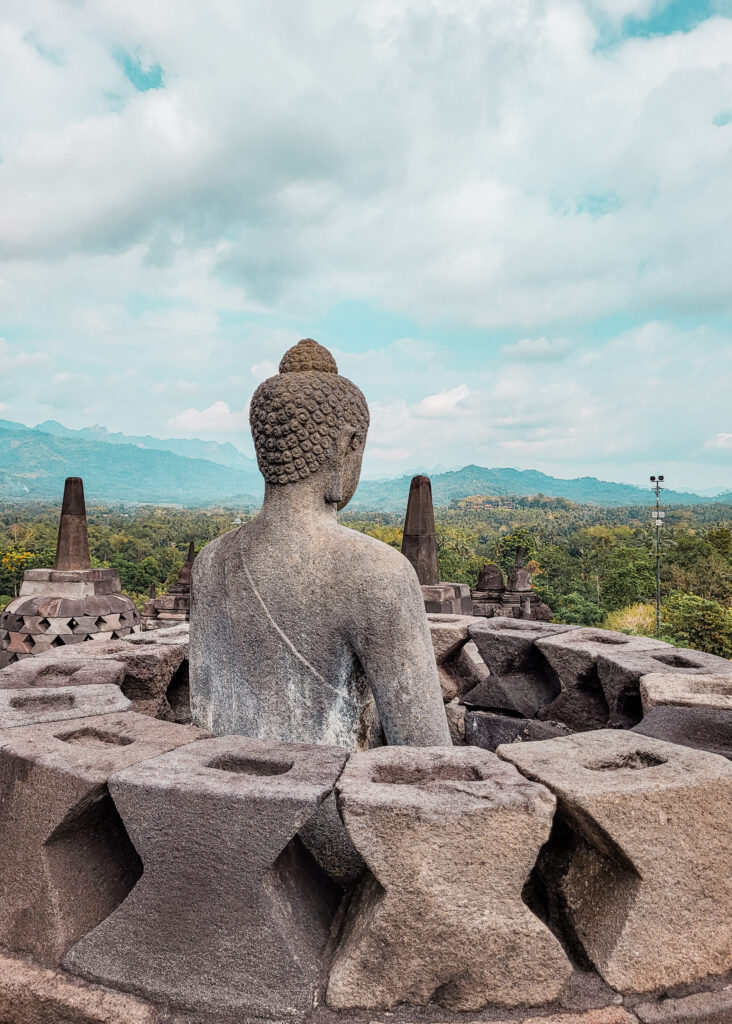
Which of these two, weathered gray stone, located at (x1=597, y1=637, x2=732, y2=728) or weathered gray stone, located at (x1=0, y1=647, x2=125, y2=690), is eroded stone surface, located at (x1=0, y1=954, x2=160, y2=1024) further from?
weathered gray stone, located at (x1=597, y1=637, x2=732, y2=728)

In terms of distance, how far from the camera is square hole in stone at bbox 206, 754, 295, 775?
5.52 feet

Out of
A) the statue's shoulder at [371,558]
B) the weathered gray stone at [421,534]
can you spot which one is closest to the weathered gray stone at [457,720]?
the statue's shoulder at [371,558]

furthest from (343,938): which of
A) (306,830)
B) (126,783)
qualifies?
(126,783)

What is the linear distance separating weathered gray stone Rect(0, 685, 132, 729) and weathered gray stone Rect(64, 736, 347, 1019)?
655 mm

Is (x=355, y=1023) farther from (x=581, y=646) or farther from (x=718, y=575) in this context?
(x=718, y=575)

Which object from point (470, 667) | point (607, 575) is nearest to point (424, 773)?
point (470, 667)

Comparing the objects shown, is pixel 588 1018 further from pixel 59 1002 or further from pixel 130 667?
pixel 130 667

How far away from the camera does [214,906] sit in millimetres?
1447

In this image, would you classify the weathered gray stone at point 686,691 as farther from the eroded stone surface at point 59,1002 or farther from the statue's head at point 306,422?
the eroded stone surface at point 59,1002

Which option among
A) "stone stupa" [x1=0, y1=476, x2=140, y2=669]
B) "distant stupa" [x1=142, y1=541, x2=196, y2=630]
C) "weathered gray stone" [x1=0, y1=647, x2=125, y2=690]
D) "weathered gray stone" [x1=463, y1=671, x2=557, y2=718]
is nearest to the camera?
"weathered gray stone" [x1=0, y1=647, x2=125, y2=690]

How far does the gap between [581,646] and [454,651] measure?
801 millimetres

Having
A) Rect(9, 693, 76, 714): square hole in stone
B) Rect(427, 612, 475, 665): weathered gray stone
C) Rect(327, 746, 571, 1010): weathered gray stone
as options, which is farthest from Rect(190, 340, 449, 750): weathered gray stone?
Rect(427, 612, 475, 665): weathered gray stone

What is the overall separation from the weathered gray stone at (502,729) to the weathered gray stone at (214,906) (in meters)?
1.71

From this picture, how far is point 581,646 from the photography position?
3039 mm
